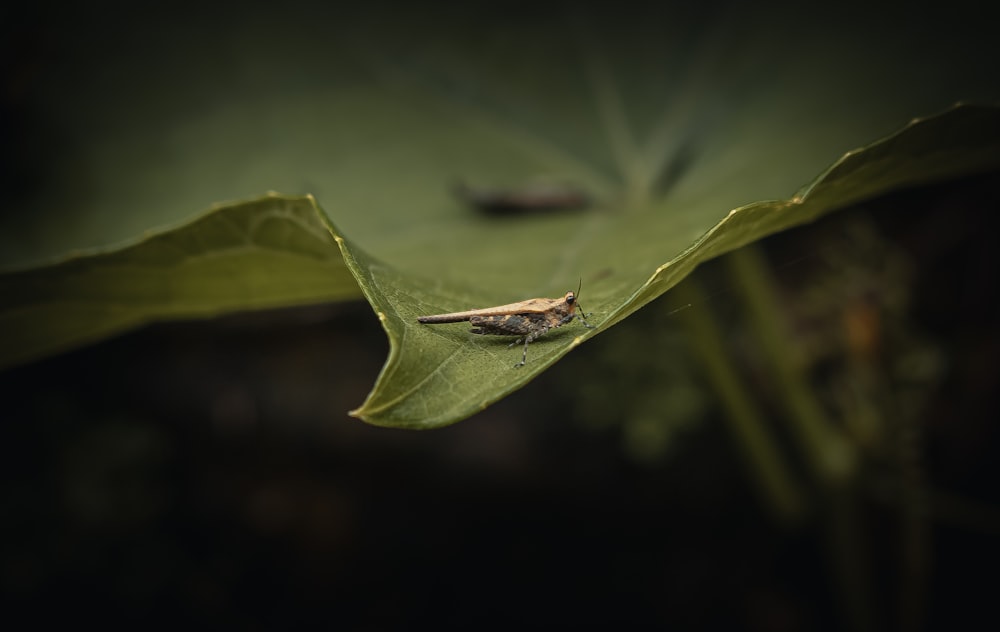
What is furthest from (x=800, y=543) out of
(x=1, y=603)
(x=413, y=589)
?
(x=1, y=603)

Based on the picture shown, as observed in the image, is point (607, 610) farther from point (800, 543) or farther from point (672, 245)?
point (672, 245)

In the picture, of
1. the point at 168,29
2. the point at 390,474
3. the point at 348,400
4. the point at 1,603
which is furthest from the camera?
the point at 348,400

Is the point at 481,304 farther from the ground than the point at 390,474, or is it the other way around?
the point at 481,304

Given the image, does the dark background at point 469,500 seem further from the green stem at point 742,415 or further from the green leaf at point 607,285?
the green leaf at point 607,285

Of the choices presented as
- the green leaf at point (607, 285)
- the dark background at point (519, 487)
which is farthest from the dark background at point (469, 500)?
the green leaf at point (607, 285)

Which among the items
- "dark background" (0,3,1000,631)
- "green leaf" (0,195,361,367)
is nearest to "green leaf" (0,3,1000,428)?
"green leaf" (0,195,361,367)

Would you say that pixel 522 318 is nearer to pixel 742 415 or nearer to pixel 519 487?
pixel 742 415
